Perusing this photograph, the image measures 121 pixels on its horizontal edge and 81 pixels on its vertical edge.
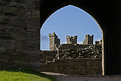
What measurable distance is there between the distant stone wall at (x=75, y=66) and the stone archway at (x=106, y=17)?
8.18 feet

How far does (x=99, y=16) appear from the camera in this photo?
11.3 metres

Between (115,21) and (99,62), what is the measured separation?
13.5 ft

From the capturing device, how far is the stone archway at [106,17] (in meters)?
10.6

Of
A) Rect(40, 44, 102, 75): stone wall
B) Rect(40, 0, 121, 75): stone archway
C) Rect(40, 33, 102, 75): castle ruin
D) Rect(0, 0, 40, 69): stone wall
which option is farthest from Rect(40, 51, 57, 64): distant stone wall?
Rect(0, 0, 40, 69): stone wall

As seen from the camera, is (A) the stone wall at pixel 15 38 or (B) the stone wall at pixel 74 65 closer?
(A) the stone wall at pixel 15 38

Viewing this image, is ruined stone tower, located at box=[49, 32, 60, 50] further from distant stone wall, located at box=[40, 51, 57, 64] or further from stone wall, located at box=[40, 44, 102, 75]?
stone wall, located at box=[40, 44, 102, 75]

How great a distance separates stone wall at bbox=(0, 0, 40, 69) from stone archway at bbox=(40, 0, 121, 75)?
231 inches

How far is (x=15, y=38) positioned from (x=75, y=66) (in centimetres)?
886

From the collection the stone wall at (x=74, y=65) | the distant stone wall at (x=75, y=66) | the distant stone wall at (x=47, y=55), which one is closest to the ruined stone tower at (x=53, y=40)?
the distant stone wall at (x=47, y=55)

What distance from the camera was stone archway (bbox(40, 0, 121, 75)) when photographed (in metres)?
10.6

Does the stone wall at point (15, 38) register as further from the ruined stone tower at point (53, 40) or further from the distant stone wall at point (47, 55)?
the ruined stone tower at point (53, 40)

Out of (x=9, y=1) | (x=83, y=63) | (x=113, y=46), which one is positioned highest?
(x=9, y=1)

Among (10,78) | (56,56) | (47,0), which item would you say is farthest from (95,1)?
(10,78)

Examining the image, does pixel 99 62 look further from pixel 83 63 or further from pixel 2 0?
pixel 2 0
